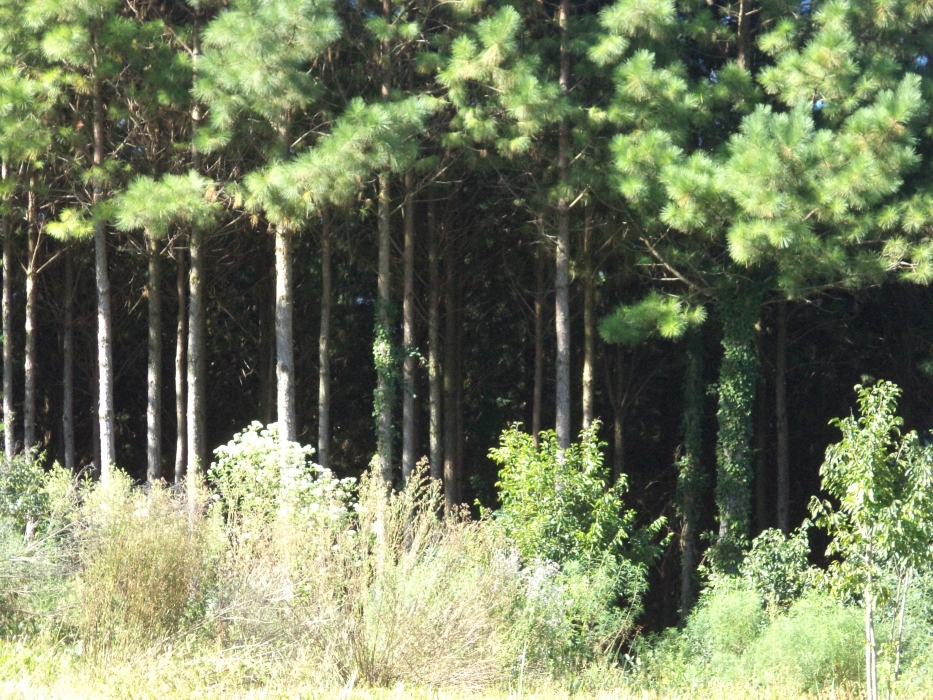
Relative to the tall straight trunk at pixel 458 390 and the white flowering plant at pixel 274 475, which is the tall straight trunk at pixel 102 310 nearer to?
the white flowering plant at pixel 274 475

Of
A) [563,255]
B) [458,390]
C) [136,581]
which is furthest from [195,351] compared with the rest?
[136,581]

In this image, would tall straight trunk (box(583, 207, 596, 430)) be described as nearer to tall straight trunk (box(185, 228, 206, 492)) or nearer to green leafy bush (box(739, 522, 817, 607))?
green leafy bush (box(739, 522, 817, 607))

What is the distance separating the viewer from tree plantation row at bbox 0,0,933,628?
1266 cm

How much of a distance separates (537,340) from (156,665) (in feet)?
43.4

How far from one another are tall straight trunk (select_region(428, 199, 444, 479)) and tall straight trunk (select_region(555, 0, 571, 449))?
113 inches

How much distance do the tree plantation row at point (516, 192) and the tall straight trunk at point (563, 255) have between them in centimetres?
4

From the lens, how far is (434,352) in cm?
1789

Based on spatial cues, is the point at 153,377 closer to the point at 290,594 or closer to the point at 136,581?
the point at 136,581

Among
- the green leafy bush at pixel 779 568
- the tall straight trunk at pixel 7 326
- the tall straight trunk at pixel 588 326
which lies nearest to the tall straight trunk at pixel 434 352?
the tall straight trunk at pixel 588 326

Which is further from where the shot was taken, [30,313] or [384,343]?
[30,313]

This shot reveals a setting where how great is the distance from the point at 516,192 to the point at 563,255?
6.72 ft

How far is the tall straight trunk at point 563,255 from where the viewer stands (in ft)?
50.0

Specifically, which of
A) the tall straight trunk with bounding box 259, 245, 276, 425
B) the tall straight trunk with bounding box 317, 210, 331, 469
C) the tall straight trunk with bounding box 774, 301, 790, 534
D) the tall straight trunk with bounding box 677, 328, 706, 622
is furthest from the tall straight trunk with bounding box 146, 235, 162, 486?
the tall straight trunk with bounding box 774, 301, 790, 534

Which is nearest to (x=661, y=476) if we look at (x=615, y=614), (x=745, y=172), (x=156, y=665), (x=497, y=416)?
(x=497, y=416)
